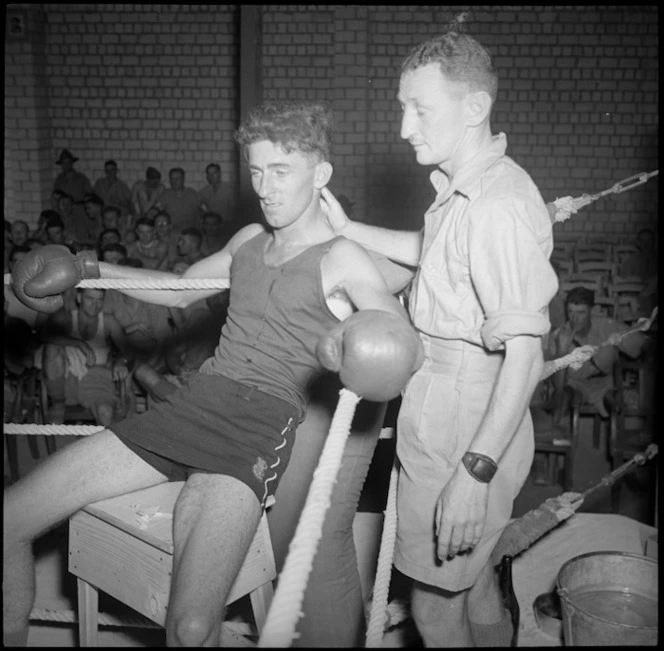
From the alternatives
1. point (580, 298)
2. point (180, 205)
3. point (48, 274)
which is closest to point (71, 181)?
point (180, 205)

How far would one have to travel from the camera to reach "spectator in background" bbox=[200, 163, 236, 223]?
10.6 meters

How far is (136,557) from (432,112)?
Result: 4.82 feet

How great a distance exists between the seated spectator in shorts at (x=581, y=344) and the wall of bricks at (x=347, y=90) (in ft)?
17.4

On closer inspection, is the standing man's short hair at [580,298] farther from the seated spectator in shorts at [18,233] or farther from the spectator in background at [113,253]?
the seated spectator in shorts at [18,233]

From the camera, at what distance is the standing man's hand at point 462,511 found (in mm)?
1601

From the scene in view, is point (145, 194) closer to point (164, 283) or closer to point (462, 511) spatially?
point (164, 283)

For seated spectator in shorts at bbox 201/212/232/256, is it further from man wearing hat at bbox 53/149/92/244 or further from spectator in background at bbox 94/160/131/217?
man wearing hat at bbox 53/149/92/244

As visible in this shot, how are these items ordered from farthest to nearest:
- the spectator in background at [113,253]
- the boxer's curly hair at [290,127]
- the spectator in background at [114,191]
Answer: the spectator in background at [114,191] → the spectator in background at [113,253] → the boxer's curly hair at [290,127]

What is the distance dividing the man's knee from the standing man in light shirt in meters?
0.59

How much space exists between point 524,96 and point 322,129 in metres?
9.26

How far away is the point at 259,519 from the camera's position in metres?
1.84

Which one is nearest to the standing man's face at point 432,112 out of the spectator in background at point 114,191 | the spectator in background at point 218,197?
the spectator in background at point 218,197

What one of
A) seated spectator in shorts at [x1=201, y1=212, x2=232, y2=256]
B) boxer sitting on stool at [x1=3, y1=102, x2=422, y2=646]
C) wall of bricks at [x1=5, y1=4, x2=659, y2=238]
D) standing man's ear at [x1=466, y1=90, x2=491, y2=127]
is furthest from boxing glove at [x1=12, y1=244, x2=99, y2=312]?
wall of bricks at [x1=5, y1=4, x2=659, y2=238]

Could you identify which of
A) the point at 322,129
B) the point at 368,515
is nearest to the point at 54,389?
the point at 368,515
